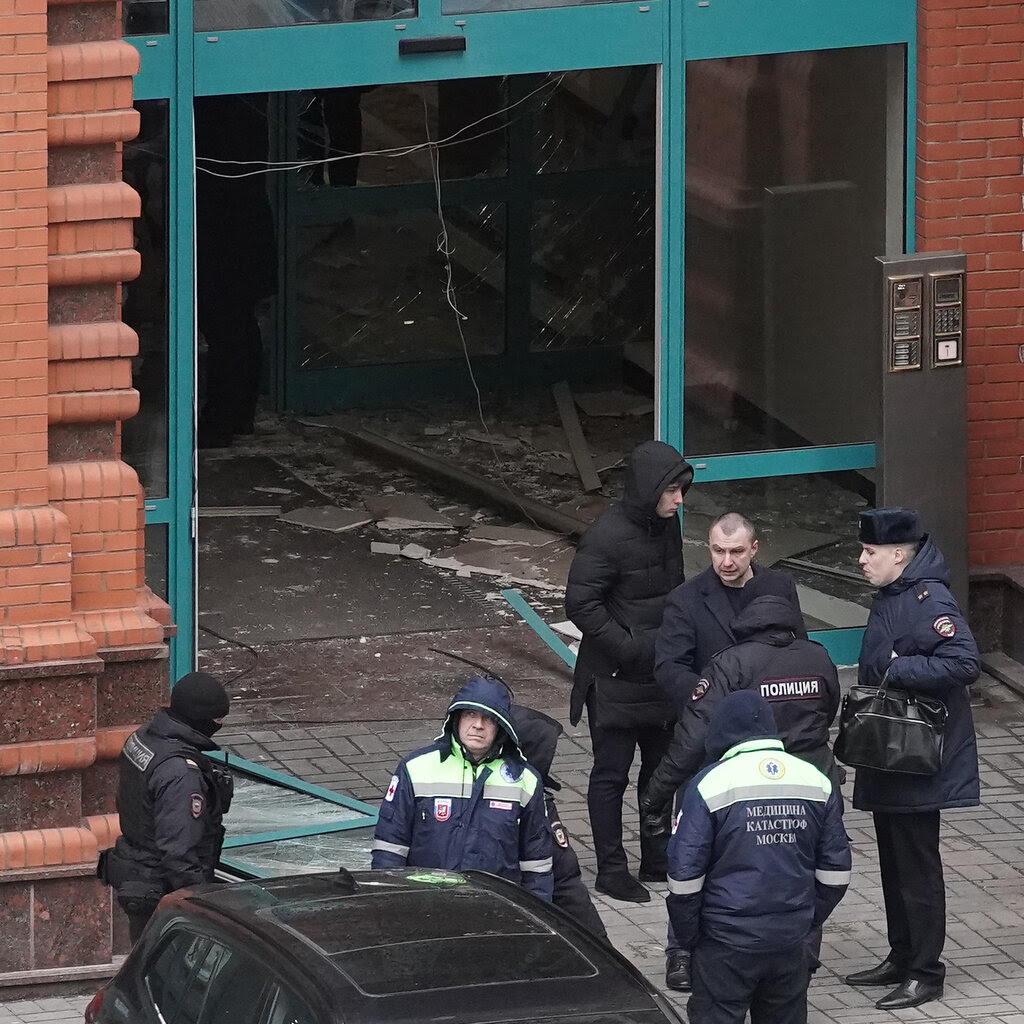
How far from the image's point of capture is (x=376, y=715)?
37.5 feet

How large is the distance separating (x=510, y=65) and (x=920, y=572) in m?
3.89

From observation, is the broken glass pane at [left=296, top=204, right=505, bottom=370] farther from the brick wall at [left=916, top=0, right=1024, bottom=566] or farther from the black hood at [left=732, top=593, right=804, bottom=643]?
the black hood at [left=732, top=593, right=804, bottom=643]

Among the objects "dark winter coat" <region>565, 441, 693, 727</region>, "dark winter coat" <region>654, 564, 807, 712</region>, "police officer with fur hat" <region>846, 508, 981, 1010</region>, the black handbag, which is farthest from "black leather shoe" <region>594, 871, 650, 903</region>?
the black handbag

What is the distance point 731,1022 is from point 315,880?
1.62 metres

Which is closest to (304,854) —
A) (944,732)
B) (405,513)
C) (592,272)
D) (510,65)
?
(944,732)

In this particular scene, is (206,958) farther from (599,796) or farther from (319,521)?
(319,521)

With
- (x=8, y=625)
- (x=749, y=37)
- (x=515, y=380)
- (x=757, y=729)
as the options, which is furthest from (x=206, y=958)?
(x=515, y=380)

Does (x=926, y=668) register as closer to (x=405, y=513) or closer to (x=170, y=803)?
(x=170, y=803)

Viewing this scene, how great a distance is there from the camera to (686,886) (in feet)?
23.0

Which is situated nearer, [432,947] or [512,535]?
[432,947]

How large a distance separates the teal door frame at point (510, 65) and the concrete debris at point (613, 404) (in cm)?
541

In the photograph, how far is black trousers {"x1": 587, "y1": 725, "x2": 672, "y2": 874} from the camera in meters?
9.18

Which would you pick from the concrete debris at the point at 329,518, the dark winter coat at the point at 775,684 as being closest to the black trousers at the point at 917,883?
the dark winter coat at the point at 775,684

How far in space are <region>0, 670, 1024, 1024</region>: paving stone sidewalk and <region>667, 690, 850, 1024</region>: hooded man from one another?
1.15 metres
